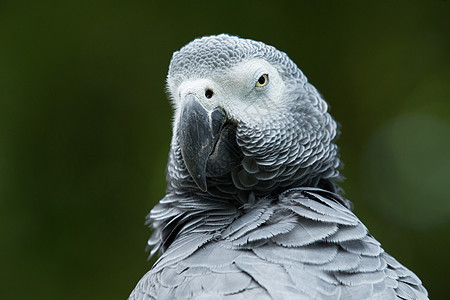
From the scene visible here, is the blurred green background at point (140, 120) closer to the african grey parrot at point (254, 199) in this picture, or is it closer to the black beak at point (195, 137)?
the african grey parrot at point (254, 199)

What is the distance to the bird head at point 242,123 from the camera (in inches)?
53.8

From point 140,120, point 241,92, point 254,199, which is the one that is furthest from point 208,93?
point 140,120

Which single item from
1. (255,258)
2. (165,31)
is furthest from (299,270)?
(165,31)

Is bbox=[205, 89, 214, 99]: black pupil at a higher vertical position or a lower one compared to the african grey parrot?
higher

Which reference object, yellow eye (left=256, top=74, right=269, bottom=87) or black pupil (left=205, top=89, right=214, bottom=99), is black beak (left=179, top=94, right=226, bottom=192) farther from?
yellow eye (left=256, top=74, right=269, bottom=87)

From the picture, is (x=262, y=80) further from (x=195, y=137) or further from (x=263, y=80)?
(x=195, y=137)

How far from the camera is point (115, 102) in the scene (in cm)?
310

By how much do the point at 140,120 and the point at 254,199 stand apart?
1.76m

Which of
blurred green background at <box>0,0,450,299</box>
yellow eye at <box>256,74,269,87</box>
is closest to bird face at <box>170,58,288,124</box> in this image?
yellow eye at <box>256,74,269,87</box>

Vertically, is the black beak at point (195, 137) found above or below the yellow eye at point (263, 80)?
below

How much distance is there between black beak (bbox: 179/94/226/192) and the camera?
4.40 feet

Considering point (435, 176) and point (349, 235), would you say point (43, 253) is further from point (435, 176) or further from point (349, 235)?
point (435, 176)

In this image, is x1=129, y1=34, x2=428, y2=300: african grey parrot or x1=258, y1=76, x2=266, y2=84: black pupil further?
x1=258, y1=76, x2=266, y2=84: black pupil

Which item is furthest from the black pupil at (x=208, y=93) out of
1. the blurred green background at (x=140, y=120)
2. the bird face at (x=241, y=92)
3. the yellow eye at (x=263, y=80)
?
the blurred green background at (x=140, y=120)
